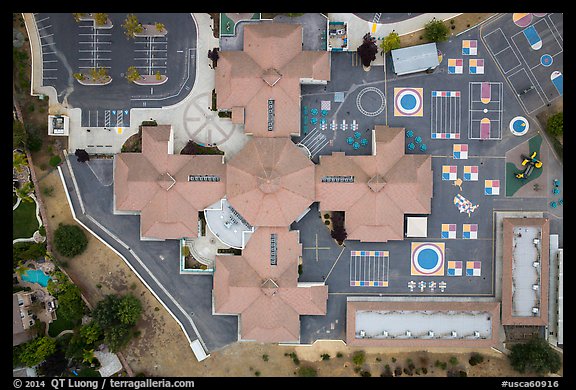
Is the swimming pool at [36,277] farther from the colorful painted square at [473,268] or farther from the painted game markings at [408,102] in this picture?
the colorful painted square at [473,268]

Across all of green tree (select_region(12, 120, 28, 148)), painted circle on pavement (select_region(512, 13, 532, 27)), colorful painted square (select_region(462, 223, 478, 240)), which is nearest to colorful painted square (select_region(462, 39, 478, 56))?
painted circle on pavement (select_region(512, 13, 532, 27))

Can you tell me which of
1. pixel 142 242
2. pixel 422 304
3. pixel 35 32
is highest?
pixel 35 32

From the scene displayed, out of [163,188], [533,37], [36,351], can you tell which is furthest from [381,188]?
[36,351]

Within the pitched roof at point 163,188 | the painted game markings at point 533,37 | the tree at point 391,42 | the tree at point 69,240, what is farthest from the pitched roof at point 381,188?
the tree at point 69,240

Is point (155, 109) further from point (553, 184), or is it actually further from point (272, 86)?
point (553, 184)

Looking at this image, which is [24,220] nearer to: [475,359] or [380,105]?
[380,105]

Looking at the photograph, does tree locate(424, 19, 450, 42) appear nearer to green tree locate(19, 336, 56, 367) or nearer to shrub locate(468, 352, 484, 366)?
shrub locate(468, 352, 484, 366)
